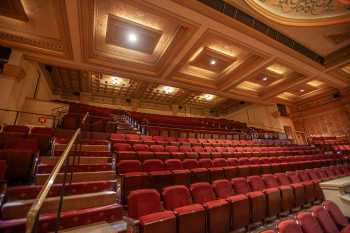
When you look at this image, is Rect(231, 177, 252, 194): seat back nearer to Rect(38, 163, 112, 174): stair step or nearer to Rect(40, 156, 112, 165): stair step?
Rect(38, 163, 112, 174): stair step

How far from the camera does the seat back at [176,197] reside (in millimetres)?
1712

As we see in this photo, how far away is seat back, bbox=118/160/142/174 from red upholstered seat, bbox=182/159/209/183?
29.5 inches

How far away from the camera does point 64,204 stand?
4.99 feet

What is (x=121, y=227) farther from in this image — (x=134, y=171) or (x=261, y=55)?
(x=261, y=55)

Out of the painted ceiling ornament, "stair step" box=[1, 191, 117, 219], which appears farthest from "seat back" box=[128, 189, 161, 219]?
the painted ceiling ornament

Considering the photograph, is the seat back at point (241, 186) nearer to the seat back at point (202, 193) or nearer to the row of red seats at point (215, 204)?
the row of red seats at point (215, 204)

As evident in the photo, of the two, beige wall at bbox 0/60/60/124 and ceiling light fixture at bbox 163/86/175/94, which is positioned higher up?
ceiling light fixture at bbox 163/86/175/94

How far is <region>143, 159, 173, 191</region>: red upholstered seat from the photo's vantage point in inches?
88.5

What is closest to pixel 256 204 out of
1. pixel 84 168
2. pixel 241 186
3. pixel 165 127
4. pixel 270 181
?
pixel 241 186

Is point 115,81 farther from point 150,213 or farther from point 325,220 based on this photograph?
point 325,220

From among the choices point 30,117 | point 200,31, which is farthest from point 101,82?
point 200,31

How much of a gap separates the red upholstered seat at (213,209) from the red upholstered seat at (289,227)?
22.6 inches

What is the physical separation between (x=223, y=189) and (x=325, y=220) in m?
0.92

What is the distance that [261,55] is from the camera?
486cm
